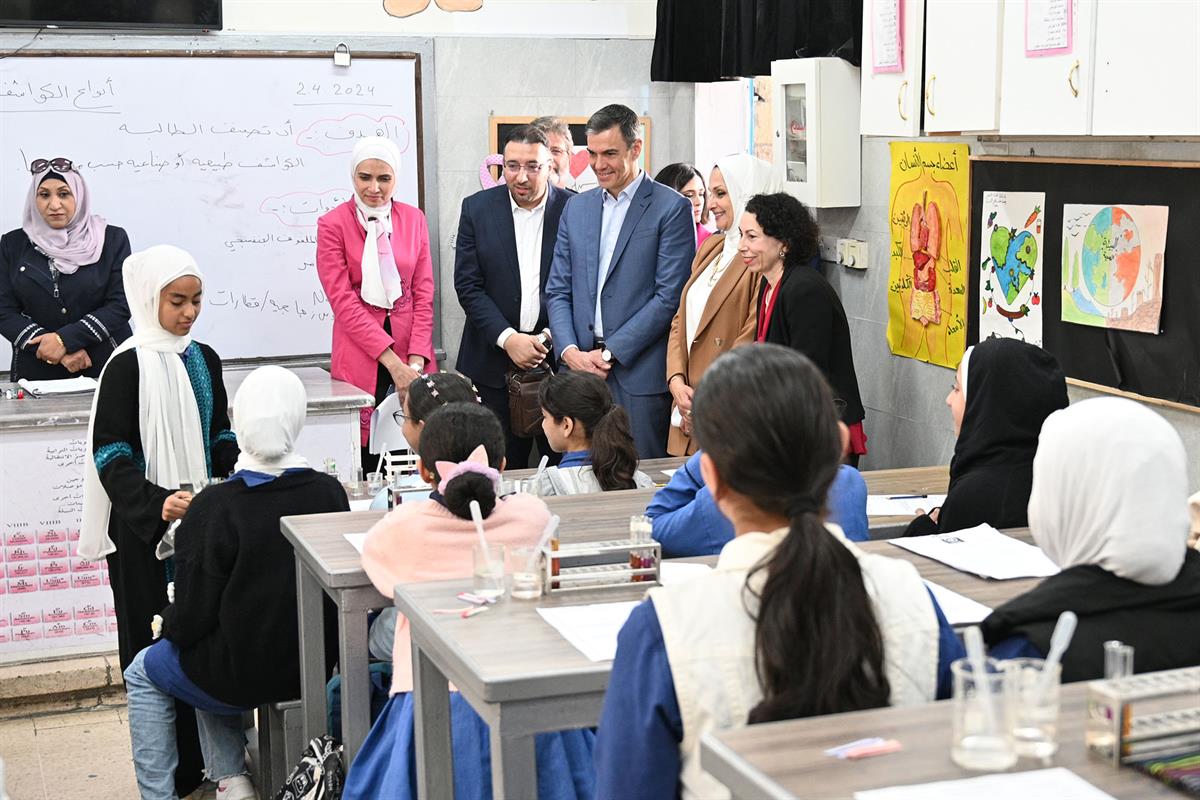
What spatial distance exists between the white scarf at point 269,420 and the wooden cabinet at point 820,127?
92.7 inches

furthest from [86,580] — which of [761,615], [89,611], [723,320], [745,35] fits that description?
[761,615]

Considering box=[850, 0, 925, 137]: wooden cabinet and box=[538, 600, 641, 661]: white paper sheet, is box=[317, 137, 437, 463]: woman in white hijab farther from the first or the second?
box=[538, 600, 641, 661]: white paper sheet

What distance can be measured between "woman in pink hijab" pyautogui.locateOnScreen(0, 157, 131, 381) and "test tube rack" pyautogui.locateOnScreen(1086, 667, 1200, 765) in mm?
4379

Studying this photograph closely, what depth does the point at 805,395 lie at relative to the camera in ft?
5.05

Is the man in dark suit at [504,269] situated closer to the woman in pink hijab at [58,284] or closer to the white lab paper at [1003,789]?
the woman in pink hijab at [58,284]

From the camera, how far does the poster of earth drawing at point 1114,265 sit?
365 centimetres

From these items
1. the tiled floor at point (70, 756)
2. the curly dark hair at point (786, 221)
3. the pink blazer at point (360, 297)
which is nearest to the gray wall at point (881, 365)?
the curly dark hair at point (786, 221)

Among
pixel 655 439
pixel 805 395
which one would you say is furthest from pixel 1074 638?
pixel 655 439

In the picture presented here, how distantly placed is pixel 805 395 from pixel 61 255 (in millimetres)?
4311

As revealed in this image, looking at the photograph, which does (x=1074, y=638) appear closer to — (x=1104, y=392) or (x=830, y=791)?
(x=830, y=791)

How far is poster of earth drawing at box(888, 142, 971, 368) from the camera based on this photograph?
4.54 metres

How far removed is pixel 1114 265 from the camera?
150 inches

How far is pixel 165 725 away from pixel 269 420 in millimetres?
793

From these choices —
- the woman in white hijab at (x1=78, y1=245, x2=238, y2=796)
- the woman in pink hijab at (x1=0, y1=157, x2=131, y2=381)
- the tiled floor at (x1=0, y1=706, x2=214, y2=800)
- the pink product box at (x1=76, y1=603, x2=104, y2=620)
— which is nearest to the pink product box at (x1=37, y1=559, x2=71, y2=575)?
the pink product box at (x1=76, y1=603, x2=104, y2=620)
